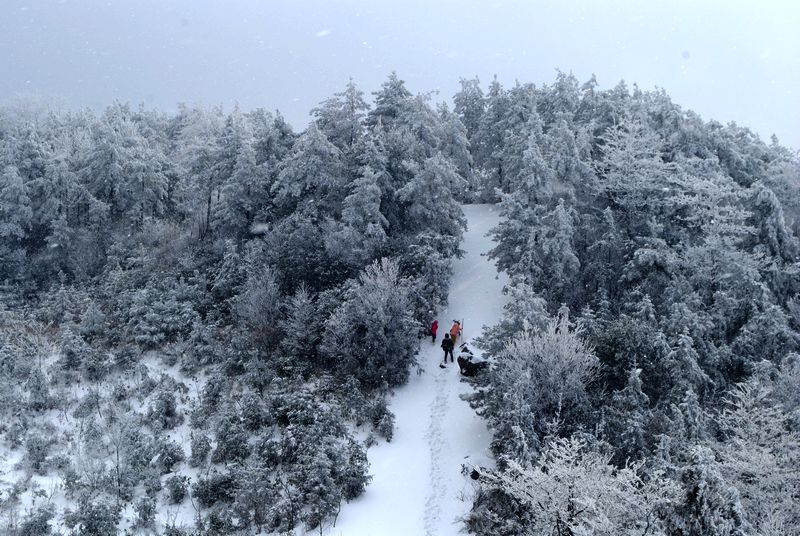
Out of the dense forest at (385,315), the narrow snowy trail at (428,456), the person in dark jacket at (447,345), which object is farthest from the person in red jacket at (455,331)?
the dense forest at (385,315)

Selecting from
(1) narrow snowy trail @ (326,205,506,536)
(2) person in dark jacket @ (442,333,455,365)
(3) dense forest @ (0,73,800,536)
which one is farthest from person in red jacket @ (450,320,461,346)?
(3) dense forest @ (0,73,800,536)

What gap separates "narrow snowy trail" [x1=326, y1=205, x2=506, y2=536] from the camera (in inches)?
721

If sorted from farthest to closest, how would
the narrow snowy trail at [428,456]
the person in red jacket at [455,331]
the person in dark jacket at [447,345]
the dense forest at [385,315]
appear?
the person in red jacket at [455,331] → the person in dark jacket at [447,345] → the narrow snowy trail at [428,456] → the dense forest at [385,315]

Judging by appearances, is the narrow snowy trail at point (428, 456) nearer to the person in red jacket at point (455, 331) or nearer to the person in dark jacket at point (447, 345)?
the person in dark jacket at point (447, 345)

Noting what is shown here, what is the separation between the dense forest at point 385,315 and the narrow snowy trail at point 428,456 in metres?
0.72

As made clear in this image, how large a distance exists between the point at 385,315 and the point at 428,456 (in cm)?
575

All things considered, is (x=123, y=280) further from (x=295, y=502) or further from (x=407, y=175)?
(x=295, y=502)

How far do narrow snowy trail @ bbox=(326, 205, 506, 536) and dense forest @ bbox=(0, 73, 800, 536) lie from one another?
72 centimetres

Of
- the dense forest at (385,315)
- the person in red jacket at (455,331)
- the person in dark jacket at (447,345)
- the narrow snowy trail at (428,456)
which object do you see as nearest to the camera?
the dense forest at (385,315)

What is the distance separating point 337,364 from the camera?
2506 cm

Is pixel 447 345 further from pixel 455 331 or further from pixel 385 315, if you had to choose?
pixel 385 315

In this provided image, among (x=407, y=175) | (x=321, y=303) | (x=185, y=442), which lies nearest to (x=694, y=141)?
(x=407, y=175)

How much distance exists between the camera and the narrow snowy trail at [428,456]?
18.3 m

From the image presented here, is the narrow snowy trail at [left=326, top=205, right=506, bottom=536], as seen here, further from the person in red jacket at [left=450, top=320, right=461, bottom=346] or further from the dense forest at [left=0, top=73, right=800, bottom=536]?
the person in red jacket at [left=450, top=320, right=461, bottom=346]
